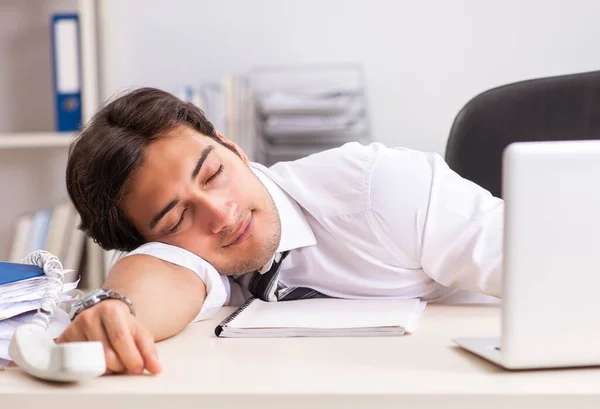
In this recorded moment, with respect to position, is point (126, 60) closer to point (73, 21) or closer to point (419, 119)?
point (73, 21)

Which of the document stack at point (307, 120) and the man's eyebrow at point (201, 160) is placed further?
the document stack at point (307, 120)

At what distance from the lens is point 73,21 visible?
9.05 feet

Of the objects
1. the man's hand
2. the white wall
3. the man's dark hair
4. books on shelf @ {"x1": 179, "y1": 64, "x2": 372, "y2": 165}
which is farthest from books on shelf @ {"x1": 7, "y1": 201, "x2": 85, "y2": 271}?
the man's hand

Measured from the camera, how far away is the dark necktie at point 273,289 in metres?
1.34

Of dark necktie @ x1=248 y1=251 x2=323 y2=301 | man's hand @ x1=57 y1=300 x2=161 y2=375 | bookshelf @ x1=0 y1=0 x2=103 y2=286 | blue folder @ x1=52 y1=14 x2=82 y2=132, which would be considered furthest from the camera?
bookshelf @ x1=0 y1=0 x2=103 y2=286

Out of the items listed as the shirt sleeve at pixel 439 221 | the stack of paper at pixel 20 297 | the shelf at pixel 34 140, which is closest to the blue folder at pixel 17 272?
the stack of paper at pixel 20 297

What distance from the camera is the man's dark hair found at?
4.25 feet

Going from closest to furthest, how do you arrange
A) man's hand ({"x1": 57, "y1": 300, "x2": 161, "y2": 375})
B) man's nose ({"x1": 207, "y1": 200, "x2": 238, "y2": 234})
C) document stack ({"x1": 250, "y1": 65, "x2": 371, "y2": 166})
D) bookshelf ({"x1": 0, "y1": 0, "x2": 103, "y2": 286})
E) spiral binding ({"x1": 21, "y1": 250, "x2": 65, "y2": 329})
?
1. man's hand ({"x1": 57, "y1": 300, "x2": 161, "y2": 375})
2. spiral binding ({"x1": 21, "y1": 250, "x2": 65, "y2": 329})
3. man's nose ({"x1": 207, "y1": 200, "x2": 238, "y2": 234})
4. document stack ({"x1": 250, "y1": 65, "x2": 371, "y2": 166})
5. bookshelf ({"x1": 0, "y1": 0, "x2": 103, "y2": 286})

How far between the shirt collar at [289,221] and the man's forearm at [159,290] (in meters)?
0.20

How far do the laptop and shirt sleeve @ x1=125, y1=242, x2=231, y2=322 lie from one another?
553 millimetres

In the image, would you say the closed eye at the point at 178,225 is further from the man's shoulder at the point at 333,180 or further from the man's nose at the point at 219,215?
the man's shoulder at the point at 333,180

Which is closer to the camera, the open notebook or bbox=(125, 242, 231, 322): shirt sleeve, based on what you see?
the open notebook

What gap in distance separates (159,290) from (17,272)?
19 centimetres

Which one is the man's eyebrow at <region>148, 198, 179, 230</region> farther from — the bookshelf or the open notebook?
the bookshelf
